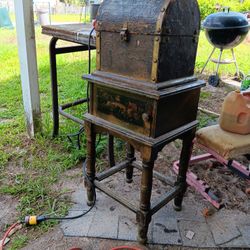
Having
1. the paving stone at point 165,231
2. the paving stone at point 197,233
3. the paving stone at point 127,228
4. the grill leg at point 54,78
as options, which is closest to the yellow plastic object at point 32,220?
the paving stone at point 127,228

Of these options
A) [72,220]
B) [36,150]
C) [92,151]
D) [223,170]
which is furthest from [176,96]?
[36,150]

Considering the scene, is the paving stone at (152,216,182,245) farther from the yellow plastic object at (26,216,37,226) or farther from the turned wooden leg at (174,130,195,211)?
the yellow plastic object at (26,216,37,226)

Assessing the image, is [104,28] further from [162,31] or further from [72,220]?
[72,220]

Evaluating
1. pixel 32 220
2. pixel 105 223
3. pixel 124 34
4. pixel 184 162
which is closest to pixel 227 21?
A: pixel 184 162

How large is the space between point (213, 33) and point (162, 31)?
11.6ft

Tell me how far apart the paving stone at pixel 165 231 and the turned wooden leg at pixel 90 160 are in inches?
19.2

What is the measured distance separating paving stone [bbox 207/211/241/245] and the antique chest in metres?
0.79

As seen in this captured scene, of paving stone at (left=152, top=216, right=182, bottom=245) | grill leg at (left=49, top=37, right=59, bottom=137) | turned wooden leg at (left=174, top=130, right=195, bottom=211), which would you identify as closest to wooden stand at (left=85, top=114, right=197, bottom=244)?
turned wooden leg at (left=174, top=130, right=195, bottom=211)

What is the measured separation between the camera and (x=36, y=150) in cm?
273

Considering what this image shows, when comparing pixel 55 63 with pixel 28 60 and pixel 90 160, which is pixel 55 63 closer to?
pixel 28 60

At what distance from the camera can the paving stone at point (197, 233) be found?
1795 mm

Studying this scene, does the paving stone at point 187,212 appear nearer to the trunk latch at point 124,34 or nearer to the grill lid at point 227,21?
the trunk latch at point 124,34

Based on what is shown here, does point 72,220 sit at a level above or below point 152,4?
below

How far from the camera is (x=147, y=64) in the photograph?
141cm
